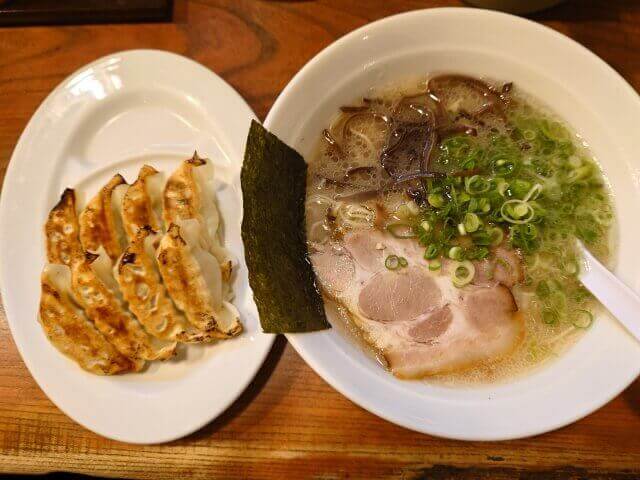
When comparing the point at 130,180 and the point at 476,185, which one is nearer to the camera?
the point at 476,185

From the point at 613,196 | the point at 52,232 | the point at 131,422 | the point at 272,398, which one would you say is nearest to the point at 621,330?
the point at 613,196

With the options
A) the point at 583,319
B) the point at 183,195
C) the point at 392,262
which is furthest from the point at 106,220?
the point at 583,319

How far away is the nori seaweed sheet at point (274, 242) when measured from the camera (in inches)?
51.6

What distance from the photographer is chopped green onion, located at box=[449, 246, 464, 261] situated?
1470mm

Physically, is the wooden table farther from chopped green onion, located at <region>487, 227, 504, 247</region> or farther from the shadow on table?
chopped green onion, located at <region>487, 227, 504, 247</region>

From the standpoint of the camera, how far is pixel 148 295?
1479 mm

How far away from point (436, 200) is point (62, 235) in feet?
4.05

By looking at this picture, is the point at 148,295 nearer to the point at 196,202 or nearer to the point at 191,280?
the point at 191,280

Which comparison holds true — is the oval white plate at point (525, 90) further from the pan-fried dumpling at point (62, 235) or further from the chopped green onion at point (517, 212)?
the pan-fried dumpling at point (62, 235)

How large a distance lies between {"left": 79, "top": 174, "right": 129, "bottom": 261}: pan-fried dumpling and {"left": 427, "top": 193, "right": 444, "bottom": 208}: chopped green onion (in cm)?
102

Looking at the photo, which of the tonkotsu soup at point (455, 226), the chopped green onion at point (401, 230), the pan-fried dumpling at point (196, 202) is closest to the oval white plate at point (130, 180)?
the pan-fried dumpling at point (196, 202)

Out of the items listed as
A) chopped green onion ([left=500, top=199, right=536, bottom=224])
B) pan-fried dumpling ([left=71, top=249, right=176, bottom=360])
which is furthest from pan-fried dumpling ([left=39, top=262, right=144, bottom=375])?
chopped green onion ([left=500, top=199, right=536, bottom=224])

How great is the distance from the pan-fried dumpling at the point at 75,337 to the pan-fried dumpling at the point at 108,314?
0.03 m

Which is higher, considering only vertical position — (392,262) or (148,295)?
(392,262)
